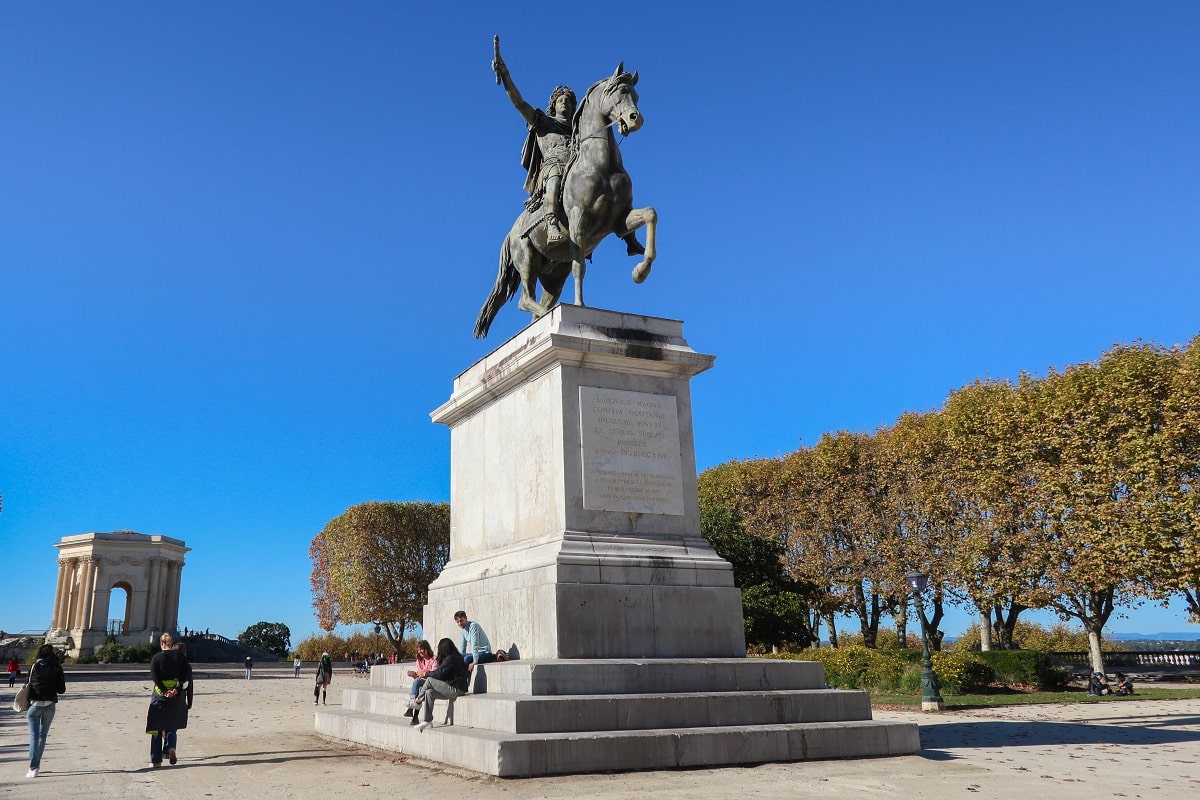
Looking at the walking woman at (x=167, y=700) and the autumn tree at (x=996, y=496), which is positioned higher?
the autumn tree at (x=996, y=496)

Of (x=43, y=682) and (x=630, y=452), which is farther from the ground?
(x=630, y=452)

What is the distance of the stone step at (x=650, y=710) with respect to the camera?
9.11 m

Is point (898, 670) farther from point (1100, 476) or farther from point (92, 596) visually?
point (92, 596)

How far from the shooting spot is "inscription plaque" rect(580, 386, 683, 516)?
11.5 metres

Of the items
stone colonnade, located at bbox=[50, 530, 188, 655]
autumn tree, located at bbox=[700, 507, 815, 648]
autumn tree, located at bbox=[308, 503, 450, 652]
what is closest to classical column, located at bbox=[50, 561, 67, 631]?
stone colonnade, located at bbox=[50, 530, 188, 655]

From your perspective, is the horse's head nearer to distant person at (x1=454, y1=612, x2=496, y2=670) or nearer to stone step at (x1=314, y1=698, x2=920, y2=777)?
distant person at (x1=454, y1=612, x2=496, y2=670)

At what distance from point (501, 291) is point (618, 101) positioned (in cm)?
415

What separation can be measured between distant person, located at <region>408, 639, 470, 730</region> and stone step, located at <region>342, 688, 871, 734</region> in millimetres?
128

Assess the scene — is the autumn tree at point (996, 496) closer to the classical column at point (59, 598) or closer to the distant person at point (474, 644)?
the distant person at point (474, 644)

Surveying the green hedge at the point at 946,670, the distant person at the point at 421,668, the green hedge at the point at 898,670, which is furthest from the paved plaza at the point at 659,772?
the green hedge at the point at 946,670

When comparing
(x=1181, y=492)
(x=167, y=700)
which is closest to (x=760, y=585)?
(x=1181, y=492)

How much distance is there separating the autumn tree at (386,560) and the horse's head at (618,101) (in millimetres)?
47183

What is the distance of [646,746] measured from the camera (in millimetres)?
8992

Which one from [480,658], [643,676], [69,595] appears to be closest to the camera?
[643,676]
